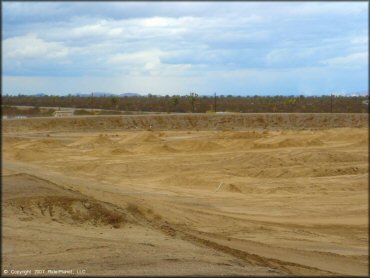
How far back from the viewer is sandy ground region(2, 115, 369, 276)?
1033 centimetres

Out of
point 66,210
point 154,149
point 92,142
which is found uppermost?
point 92,142

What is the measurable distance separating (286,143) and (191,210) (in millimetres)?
17064

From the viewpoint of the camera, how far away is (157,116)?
4962 centimetres

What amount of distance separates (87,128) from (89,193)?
97.2 feet

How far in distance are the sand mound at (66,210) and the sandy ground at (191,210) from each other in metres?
0.03

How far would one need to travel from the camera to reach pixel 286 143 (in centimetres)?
3266

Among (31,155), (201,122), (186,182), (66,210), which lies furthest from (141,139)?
(66,210)

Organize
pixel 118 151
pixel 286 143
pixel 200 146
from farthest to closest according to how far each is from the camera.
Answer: pixel 200 146 → pixel 286 143 → pixel 118 151

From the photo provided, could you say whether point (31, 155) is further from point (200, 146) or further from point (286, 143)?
point (286, 143)

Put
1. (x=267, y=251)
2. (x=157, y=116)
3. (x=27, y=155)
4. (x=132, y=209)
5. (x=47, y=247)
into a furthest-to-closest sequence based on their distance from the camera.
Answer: (x=157, y=116), (x=27, y=155), (x=132, y=209), (x=267, y=251), (x=47, y=247)

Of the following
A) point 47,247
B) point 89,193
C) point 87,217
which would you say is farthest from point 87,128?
point 47,247

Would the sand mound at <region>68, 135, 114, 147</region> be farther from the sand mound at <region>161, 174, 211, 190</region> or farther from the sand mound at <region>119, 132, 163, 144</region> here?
the sand mound at <region>161, 174, 211, 190</region>

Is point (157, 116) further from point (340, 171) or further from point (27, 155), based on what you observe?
point (340, 171)

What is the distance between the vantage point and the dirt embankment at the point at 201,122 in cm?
4616
